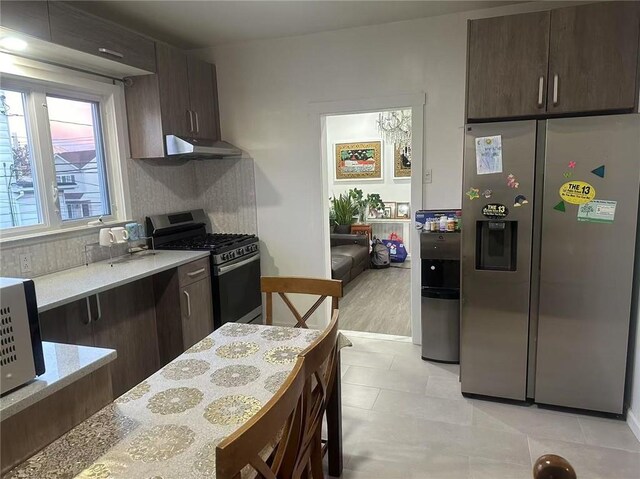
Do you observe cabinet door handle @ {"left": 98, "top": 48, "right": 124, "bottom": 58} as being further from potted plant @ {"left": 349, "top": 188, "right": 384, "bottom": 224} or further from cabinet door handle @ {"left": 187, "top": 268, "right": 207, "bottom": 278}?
potted plant @ {"left": 349, "top": 188, "right": 384, "bottom": 224}

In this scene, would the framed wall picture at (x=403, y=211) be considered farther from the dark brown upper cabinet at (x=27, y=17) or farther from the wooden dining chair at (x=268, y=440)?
the wooden dining chair at (x=268, y=440)

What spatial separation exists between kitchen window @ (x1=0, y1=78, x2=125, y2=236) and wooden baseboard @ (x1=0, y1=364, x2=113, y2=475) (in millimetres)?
1587

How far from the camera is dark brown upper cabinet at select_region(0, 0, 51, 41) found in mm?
2006

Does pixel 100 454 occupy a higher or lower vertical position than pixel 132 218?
lower

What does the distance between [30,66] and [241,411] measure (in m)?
2.45

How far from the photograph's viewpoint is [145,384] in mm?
1353

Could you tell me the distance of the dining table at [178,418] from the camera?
95 cm

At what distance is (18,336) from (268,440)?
744mm

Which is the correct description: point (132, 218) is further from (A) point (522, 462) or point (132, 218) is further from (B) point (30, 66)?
(A) point (522, 462)

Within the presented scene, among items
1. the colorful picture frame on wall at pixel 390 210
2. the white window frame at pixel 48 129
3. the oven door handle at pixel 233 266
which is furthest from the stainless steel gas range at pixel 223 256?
the colorful picture frame on wall at pixel 390 210

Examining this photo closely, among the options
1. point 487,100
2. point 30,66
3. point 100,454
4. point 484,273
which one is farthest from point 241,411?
point 30,66

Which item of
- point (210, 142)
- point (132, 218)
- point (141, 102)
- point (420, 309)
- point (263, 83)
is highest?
point (263, 83)

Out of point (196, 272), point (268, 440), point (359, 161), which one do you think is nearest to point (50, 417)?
point (268, 440)

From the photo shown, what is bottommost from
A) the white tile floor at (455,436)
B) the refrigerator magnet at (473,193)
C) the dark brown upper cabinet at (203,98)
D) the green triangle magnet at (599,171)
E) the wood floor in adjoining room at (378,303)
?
the white tile floor at (455,436)
